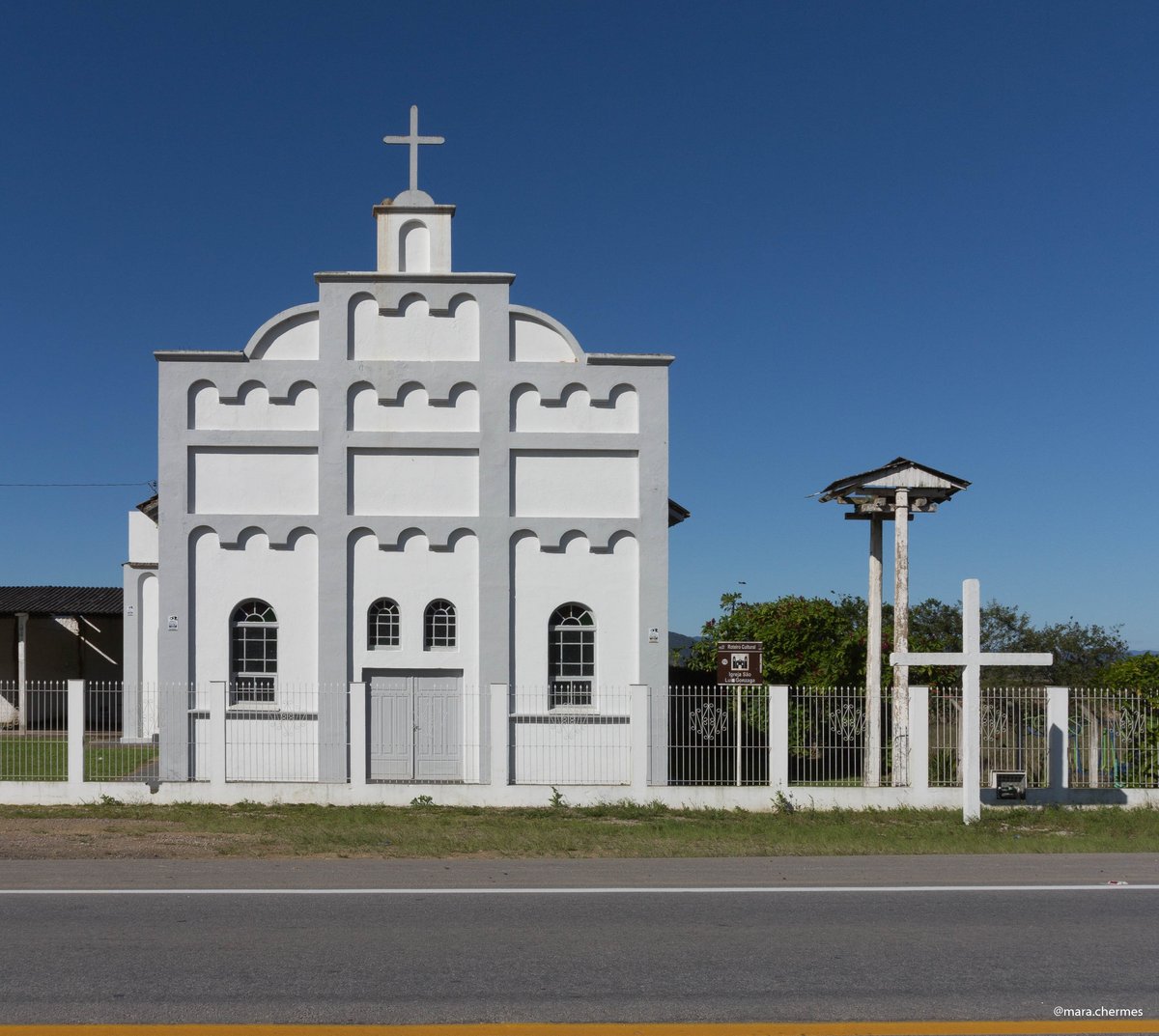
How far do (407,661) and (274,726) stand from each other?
2.18 meters

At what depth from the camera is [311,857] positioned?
12.0 meters

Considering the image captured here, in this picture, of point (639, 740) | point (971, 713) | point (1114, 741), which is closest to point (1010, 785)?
point (971, 713)

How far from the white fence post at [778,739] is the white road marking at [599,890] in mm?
5421

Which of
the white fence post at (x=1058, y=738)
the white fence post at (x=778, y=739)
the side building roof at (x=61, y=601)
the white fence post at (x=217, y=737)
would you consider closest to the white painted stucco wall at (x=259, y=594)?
the white fence post at (x=217, y=737)

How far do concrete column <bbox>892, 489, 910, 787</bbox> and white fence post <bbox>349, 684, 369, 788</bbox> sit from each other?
24.4 feet

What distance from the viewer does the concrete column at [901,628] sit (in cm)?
1605

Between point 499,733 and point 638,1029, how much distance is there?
10.3 m

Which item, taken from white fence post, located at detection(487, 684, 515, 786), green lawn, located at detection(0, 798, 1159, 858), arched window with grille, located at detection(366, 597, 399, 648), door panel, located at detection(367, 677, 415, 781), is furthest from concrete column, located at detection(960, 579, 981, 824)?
arched window with grille, located at detection(366, 597, 399, 648)

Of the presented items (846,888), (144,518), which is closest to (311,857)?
(846,888)

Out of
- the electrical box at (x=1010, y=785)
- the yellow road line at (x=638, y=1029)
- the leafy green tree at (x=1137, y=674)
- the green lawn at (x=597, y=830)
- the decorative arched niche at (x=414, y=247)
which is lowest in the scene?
the green lawn at (x=597, y=830)

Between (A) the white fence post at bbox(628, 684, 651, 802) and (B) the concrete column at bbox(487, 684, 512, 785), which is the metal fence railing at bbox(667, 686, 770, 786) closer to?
(A) the white fence post at bbox(628, 684, 651, 802)

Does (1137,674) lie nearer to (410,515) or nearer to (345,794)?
(410,515)

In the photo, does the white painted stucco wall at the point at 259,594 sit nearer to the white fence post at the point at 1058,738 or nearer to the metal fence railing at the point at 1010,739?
the metal fence railing at the point at 1010,739

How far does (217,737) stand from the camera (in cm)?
1616
